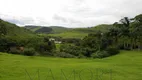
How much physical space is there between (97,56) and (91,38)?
801 inches

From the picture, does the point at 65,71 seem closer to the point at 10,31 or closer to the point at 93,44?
the point at 93,44

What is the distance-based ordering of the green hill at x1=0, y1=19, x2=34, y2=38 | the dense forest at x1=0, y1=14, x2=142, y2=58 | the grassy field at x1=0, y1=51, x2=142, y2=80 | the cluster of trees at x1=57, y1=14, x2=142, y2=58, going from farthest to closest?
1. the green hill at x1=0, y1=19, x2=34, y2=38
2. the cluster of trees at x1=57, y1=14, x2=142, y2=58
3. the dense forest at x1=0, y1=14, x2=142, y2=58
4. the grassy field at x1=0, y1=51, x2=142, y2=80

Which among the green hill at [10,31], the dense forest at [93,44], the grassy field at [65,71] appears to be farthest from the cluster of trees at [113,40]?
the grassy field at [65,71]

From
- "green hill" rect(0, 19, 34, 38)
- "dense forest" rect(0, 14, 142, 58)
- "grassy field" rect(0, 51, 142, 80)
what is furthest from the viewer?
"green hill" rect(0, 19, 34, 38)

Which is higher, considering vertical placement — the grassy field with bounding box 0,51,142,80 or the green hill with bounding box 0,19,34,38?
the green hill with bounding box 0,19,34,38

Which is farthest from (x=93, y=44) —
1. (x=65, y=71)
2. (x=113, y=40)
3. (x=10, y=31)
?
(x=65, y=71)

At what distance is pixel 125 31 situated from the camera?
78.5 m

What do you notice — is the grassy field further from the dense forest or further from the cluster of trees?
the cluster of trees

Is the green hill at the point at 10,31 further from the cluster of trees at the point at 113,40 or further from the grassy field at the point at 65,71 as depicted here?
the grassy field at the point at 65,71

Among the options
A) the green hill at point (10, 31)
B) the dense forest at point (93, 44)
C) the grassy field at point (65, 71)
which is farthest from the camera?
the green hill at point (10, 31)

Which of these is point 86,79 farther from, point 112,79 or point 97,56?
point 97,56

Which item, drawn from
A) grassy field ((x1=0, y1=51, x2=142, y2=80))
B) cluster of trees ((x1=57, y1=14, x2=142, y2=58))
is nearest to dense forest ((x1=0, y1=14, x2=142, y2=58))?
cluster of trees ((x1=57, y1=14, x2=142, y2=58))

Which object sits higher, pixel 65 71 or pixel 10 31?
pixel 10 31

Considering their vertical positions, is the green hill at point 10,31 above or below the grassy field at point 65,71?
above
